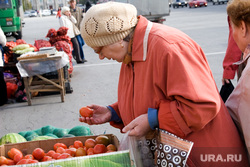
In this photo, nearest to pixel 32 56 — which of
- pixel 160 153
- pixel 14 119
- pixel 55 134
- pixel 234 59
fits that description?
pixel 14 119

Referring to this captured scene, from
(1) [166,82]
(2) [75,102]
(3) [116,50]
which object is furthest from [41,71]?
(1) [166,82]

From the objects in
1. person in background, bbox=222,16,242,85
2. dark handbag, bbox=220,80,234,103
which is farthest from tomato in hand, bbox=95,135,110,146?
person in background, bbox=222,16,242,85

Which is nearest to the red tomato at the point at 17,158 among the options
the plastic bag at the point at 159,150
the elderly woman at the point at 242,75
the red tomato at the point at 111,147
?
the red tomato at the point at 111,147

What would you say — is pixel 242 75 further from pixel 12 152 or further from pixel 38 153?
pixel 12 152

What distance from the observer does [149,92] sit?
1757mm

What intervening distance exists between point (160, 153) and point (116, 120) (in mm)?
760

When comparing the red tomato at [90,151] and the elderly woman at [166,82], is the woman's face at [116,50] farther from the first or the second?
the red tomato at [90,151]

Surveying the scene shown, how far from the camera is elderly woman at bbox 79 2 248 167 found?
158cm

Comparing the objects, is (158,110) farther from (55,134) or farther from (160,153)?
(55,134)

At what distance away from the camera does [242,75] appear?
5.30 feet

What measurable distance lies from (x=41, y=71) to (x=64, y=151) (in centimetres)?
397

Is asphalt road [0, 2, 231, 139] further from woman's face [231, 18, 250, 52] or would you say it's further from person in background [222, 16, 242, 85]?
woman's face [231, 18, 250, 52]

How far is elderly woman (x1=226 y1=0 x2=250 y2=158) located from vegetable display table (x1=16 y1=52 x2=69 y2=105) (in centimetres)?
480

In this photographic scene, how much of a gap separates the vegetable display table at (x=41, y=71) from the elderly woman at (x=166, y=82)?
4.39 metres
